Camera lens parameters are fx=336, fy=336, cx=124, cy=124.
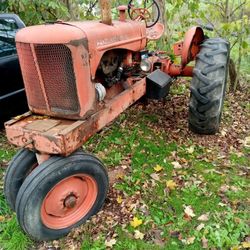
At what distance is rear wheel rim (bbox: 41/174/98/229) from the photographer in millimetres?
2900

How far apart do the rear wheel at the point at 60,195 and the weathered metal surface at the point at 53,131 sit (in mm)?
125

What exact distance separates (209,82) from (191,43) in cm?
78

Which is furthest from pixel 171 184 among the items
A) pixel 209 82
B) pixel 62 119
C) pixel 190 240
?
pixel 62 119

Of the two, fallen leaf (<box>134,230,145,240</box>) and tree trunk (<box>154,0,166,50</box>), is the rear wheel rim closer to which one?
fallen leaf (<box>134,230,145,240</box>)

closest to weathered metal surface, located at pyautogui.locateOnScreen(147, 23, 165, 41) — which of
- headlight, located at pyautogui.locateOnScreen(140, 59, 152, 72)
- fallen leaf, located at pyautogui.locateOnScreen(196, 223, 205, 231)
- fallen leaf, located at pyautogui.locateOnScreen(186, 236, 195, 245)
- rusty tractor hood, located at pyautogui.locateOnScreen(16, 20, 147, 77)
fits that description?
headlight, located at pyautogui.locateOnScreen(140, 59, 152, 72)

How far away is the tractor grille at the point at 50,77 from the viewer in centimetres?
283

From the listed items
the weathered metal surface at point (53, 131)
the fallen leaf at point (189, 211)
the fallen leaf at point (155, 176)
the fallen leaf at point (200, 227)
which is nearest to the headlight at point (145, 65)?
the weathered metal surface at point (53, 131)

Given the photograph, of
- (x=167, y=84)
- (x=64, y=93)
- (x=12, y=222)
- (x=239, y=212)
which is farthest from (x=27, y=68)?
(x=239, y=212)

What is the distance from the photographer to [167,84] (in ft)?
13.3

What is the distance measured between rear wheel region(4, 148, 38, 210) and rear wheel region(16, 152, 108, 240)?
40 cm

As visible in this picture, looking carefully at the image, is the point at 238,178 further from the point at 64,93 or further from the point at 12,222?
the point at 12,222

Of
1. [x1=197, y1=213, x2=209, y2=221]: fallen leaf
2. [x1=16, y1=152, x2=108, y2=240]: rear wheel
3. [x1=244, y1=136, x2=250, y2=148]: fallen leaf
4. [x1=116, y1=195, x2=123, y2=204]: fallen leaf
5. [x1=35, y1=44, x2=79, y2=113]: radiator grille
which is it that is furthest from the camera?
[x1=244, y1=136, x2=250, y2=148]: fallen leaf

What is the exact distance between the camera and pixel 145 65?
13.8ft

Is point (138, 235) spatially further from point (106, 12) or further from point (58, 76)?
point (106, 12)
